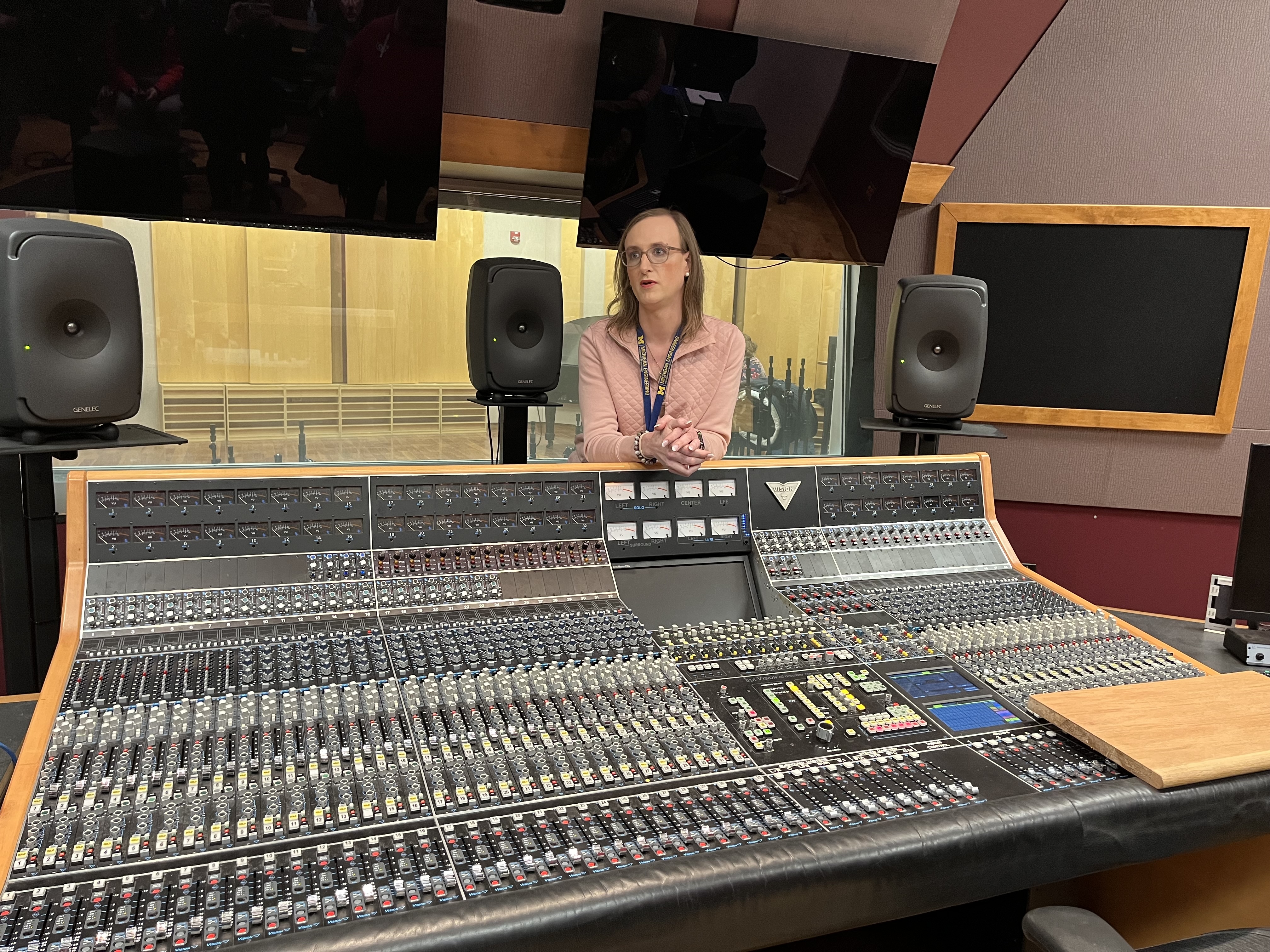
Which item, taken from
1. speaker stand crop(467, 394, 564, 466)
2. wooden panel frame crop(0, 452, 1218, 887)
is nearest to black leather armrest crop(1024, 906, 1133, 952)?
wooden panel frame crop(0, 452, 1218, 887)

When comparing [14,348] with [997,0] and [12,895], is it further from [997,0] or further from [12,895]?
[997,0]

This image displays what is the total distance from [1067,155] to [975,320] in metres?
1.59

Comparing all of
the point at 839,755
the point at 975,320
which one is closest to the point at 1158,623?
the point at 975,320

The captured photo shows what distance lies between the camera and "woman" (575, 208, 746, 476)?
2129 millimetres

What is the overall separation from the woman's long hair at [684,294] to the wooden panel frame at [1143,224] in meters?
1.79

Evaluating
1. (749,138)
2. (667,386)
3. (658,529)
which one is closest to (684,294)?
(667,386)

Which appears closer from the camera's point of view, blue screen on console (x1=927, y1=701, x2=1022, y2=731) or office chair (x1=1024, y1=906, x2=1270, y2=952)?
office chair (x1=1024, y1=906, x2=1270, y2=952)

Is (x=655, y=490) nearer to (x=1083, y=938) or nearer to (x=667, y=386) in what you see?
(x=667, y=386)

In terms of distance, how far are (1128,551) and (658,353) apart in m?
2.60

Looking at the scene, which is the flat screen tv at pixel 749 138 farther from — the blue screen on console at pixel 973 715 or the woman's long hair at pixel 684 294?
the blue screen on console at pixel 973 715

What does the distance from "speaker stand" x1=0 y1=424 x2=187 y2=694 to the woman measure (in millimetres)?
952

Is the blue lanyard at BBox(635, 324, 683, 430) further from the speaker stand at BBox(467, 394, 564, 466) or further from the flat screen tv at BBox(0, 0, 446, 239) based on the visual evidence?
the flat screen tv at BBox(0, 0, 446, 239)

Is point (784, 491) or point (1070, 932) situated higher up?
point (784, 491)

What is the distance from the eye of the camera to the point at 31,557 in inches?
63.0
